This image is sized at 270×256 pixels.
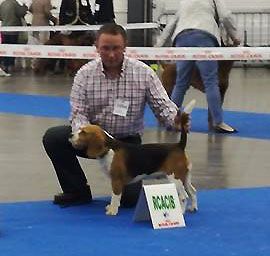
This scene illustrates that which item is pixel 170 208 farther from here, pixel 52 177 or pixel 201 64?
pixel 201 64

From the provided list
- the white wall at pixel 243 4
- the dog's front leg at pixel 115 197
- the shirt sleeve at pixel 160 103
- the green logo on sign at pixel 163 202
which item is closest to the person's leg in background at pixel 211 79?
the shirt sleeve at pixel 160 103

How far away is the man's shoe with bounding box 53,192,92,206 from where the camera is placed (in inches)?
167

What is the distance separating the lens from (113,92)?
13.8 feet

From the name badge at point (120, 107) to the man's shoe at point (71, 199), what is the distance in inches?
19.8

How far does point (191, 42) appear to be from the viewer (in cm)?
686

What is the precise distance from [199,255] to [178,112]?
106 cm

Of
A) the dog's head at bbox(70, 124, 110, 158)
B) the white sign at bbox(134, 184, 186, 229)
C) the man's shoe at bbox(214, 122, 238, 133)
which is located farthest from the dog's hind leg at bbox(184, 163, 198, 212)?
the man's shoe at bbox(214, 122, 238, 133)

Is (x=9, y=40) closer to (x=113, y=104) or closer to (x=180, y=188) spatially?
(x=113, y=104)

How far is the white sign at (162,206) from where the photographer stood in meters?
3.74

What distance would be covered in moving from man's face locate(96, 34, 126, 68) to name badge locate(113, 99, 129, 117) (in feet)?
0.71

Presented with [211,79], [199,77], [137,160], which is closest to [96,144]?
[137,160]

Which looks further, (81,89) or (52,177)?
(52,177)

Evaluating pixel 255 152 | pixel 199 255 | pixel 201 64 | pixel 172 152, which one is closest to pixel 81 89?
pixel 172 152

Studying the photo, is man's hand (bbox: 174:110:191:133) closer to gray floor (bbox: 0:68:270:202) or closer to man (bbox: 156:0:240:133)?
gray floor (bbox: 0:68:270:202)
